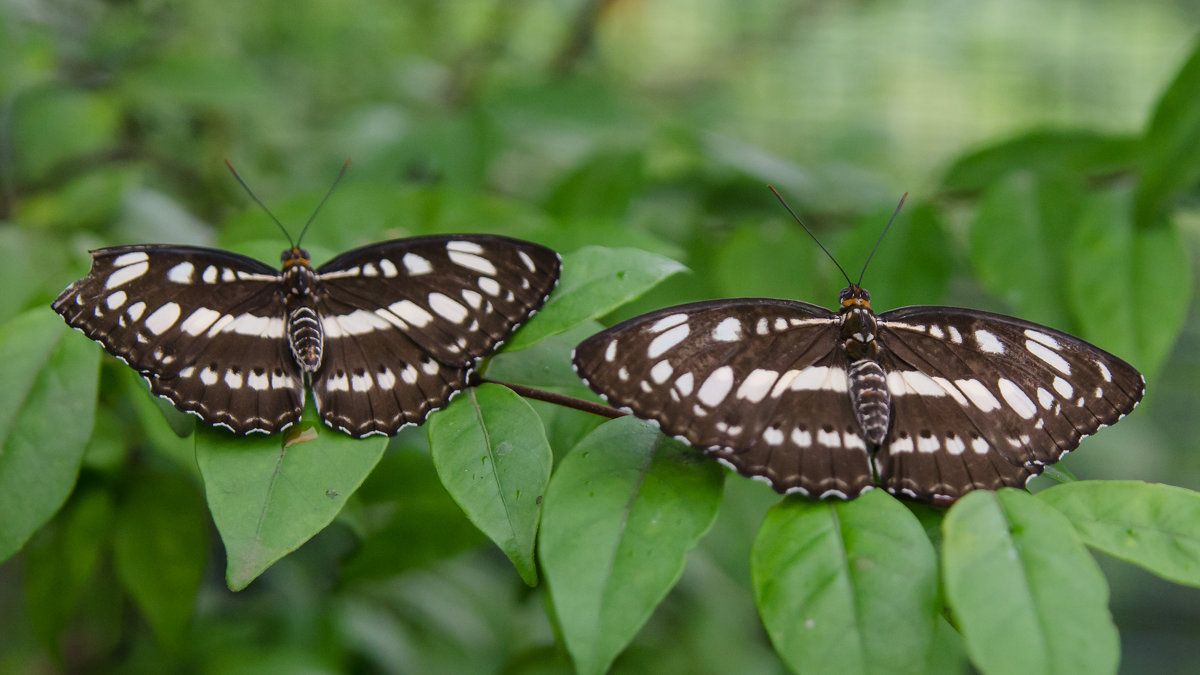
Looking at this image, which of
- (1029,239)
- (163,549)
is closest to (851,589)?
(1029,239)

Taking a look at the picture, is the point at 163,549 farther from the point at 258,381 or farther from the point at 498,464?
the point at 498,464

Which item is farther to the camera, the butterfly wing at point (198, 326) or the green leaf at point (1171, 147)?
the green leaf at point (1171, 147)

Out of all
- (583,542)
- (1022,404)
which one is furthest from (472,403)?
(1022,404)

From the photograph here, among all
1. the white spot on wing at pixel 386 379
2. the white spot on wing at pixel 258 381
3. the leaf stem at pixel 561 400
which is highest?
the leaf stem at pixel 561 400

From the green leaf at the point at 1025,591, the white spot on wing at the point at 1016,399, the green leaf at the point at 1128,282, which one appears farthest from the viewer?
the green leaf at the point at 1128,282

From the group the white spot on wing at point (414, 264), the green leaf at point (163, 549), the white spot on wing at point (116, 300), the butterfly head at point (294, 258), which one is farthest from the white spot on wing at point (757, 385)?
the green leaf at point (163, 549)

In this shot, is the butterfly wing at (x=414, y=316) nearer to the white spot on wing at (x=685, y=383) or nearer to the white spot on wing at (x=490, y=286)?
the white spot on wing at (x=490, y=286)
